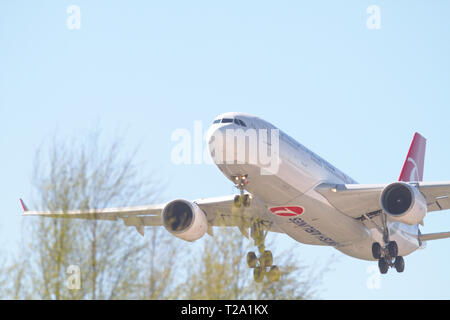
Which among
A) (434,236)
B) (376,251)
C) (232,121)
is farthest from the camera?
(434,236)

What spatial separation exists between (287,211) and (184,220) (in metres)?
5.88

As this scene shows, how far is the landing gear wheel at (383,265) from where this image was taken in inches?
1303

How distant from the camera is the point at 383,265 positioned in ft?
109

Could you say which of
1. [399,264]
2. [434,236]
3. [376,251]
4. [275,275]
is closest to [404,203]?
[376,251]

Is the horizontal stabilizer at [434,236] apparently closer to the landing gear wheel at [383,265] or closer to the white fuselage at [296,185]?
the white fuselage at [296,185]

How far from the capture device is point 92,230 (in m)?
17.8

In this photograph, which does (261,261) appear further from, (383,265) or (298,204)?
(383,265)

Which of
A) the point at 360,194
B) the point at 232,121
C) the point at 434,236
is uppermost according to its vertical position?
the point at 232,121

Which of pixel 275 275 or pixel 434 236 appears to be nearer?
pixel 275 275

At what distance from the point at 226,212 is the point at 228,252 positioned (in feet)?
52.4

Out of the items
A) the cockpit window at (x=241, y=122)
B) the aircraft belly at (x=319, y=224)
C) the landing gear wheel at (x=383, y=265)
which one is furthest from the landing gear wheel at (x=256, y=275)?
the landing gear wheel at (x=383, y=265)

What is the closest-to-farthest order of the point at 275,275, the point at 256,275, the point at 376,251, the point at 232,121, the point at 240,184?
the point at 275,275, the point at 256,275, the point at 232,121, the point at 240,184, the point at 376,251

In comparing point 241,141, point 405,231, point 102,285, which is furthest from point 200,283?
point 405,231
